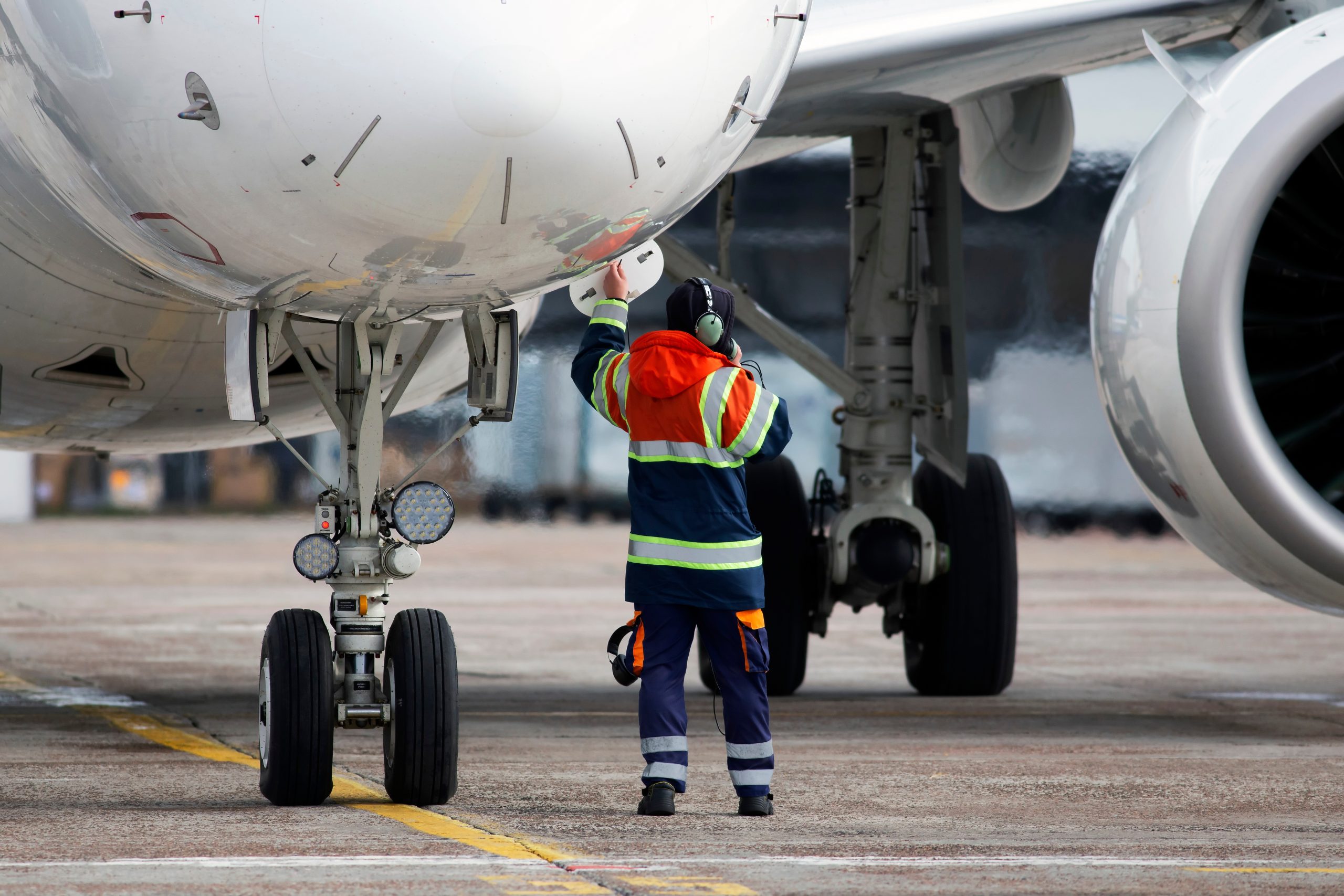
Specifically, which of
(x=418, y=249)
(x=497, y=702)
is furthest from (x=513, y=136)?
(x=497, y=702)

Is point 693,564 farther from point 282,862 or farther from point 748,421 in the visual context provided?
point 282,862

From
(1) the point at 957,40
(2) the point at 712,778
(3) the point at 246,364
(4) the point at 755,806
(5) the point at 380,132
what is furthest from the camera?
(1) the point at 957,40

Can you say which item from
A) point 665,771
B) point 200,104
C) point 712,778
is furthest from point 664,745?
point 200,104

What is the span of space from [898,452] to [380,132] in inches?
190

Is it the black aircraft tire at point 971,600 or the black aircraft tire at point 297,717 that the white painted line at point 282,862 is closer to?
the black aircraft tire at point 297,717

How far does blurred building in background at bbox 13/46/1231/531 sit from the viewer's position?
19703 millimetres

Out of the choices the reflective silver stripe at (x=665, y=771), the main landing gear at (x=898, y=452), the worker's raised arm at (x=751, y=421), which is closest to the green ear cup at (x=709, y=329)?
the worker's raised arm at (x=751, y=421)

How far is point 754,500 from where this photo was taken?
885 centimetres

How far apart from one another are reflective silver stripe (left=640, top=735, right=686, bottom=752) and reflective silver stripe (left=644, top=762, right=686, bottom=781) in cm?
3

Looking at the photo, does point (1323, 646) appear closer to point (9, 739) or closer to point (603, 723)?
point (603, 723)

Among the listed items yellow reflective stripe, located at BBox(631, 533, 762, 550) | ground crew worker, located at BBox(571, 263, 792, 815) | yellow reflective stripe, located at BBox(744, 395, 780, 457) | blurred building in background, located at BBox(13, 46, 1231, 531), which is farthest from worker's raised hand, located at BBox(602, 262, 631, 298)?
blurred building in background, located at BBox(13, 46, 1231, 531)

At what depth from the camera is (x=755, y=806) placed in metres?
5.14

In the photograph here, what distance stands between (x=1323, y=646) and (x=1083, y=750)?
590 centimetres

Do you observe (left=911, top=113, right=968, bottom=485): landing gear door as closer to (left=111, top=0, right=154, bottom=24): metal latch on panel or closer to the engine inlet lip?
the engine inlet lip
